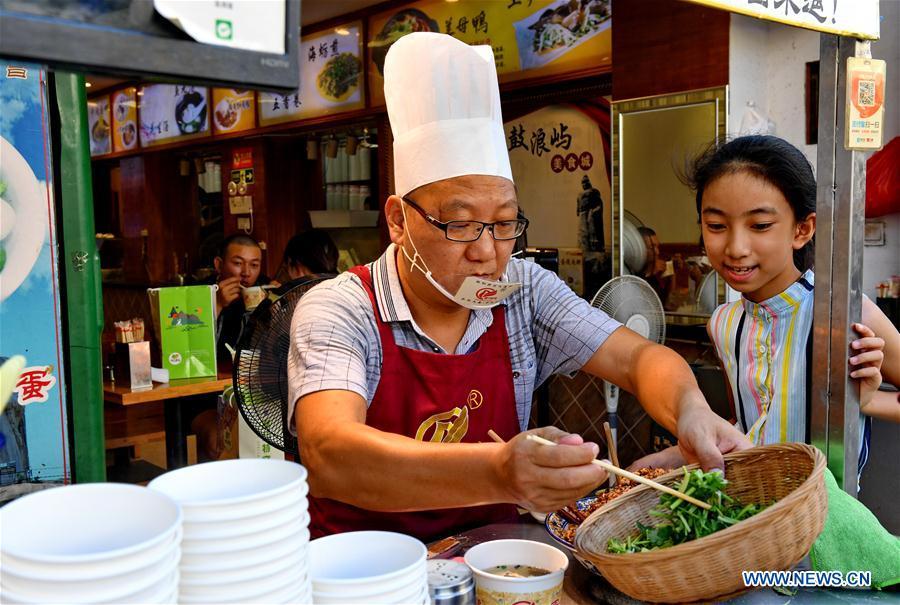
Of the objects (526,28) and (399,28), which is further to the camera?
(399,28)

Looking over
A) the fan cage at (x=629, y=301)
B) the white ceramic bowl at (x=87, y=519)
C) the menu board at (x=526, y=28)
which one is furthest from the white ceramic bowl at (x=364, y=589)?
the menu board at (x=526, y=28)

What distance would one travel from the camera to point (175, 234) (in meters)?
9.84

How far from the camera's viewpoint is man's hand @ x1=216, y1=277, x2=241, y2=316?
545cm

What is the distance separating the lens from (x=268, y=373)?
2.39 meters

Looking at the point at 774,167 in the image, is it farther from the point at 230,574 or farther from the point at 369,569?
the point at 230,574

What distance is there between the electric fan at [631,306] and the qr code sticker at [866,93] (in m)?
2.14

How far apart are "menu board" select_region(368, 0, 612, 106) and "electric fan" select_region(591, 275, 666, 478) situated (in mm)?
1808

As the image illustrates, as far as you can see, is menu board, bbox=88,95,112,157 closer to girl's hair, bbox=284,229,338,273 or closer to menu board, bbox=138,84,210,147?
menu board, bbox=138,84,210,147

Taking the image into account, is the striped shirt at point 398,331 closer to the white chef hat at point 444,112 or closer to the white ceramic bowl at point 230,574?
the white chef hat at point 444,112

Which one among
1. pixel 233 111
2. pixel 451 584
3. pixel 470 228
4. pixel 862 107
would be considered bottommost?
pixel 451 584

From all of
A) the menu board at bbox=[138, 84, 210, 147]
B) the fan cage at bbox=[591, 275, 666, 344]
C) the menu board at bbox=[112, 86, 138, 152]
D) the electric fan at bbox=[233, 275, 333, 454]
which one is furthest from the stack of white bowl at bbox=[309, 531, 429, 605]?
the menu board at bbox=[112, 86, 138, 152]

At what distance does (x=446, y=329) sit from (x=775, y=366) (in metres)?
0.98

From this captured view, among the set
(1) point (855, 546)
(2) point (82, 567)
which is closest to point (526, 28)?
(1) point (855, 546)

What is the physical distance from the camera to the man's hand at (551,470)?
125 cm
